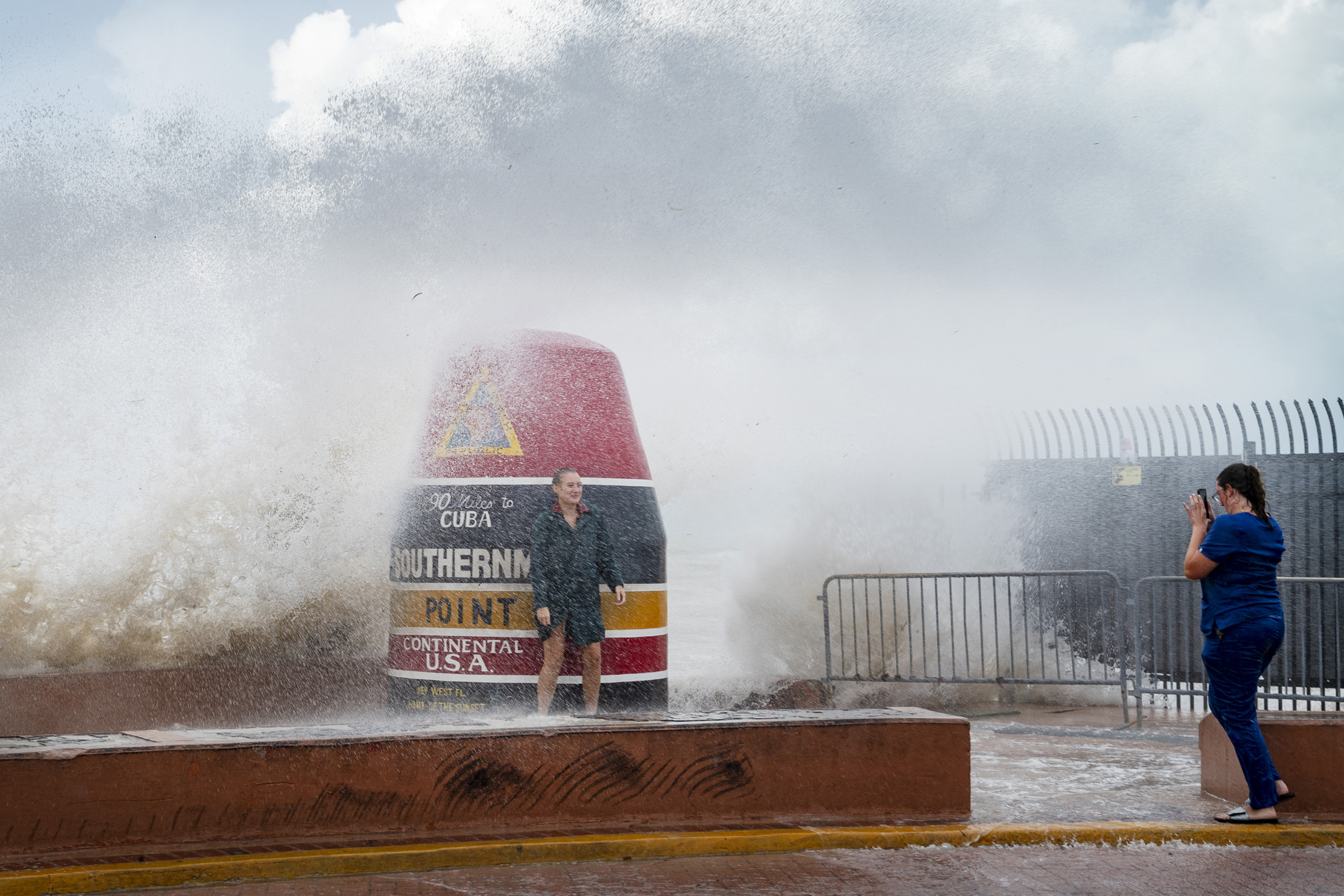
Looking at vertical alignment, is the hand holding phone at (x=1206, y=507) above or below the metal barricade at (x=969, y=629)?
above

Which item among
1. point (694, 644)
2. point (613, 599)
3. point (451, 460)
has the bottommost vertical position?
point (694, 644)

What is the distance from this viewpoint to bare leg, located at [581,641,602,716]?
243 inches

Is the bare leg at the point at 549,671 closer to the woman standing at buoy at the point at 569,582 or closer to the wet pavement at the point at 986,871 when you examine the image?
the woman standing at buoy at the point at 569,582

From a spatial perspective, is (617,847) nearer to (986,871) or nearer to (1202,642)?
(986,871)

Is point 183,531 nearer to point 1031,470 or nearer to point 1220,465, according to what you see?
point 1031,470

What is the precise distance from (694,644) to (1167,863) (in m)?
12.2

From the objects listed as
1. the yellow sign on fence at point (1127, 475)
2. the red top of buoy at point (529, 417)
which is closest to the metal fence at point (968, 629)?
the yellow sign on fence at point (1127, 475)

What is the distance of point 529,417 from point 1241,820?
4.14m

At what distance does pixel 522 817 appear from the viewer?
4922mm

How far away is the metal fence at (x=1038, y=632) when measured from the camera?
10164mm

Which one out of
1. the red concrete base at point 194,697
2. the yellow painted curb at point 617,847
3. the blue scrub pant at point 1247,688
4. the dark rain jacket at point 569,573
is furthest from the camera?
the red concrete base at point 194,697

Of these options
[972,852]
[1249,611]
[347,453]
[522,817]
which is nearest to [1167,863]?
[972,852]

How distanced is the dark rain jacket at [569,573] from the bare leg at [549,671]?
0.18 ft

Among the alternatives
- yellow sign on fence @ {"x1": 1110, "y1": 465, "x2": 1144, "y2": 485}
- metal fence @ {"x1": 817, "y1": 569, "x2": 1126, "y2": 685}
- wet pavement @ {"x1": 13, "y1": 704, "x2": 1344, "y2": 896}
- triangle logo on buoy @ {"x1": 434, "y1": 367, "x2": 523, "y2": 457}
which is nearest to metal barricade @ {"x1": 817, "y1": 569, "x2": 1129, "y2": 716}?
metal fence @ {"x1": 817, "y1": 569, "x2": 1126, "y2": 685}
